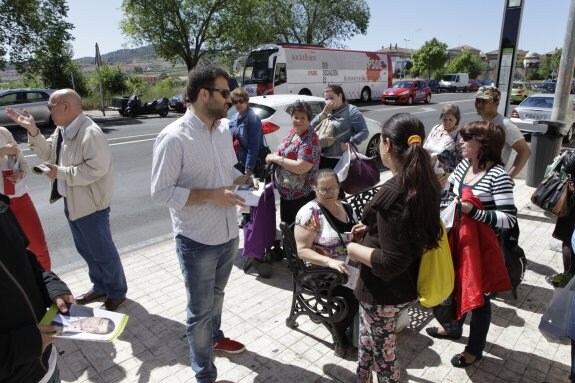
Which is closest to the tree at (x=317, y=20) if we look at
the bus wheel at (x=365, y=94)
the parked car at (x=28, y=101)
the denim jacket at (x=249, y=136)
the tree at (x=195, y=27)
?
the tree at (x=195, y=27)

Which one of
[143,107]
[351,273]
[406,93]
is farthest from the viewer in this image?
[406,93]

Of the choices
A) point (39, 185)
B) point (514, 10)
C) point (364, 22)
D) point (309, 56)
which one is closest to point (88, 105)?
point (309, 56)

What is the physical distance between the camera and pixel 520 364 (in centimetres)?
281

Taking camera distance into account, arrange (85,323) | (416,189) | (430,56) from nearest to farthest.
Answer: (85,323) → (416,189) → (430,56)

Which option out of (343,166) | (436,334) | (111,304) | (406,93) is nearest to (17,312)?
(111,304)

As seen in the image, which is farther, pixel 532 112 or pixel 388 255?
pixel 532 112

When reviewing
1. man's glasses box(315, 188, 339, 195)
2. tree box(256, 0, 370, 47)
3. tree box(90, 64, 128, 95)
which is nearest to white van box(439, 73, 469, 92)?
tree box(256, 0, 370, 47)

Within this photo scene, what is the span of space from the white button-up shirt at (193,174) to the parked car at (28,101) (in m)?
15.2

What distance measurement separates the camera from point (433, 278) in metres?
2.00

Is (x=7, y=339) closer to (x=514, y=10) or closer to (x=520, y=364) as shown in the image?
(x=520, y=364)

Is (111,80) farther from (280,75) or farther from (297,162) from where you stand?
(297,162)

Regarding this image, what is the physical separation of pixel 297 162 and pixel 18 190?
238 centimetres

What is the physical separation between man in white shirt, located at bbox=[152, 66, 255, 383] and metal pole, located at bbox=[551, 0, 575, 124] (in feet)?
22.2

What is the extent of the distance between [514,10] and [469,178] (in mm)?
5038
